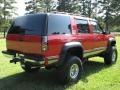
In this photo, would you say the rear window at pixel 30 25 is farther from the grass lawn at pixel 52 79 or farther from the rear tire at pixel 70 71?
the grass lawn at pixel 52 79

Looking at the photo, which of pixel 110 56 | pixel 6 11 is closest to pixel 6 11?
pixel 6 11

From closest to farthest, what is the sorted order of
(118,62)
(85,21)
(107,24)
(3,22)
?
(85,21)
(118,62)
(3,22)
(107,24)

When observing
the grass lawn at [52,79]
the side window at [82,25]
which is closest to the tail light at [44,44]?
A: the grass lawn at [52,79]

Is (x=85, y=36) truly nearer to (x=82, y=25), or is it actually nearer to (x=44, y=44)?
(x=82, y=25)

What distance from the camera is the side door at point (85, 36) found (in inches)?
334

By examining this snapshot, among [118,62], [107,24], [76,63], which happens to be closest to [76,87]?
[76,63]

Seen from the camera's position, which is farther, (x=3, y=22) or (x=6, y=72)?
(x=3, y=22)

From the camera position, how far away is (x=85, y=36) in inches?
344

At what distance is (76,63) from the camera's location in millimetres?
8000

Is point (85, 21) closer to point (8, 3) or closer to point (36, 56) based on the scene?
point (36, 56)

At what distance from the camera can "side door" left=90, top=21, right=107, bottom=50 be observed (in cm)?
959

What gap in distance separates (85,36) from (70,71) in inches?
60.9

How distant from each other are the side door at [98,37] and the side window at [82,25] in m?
0.46

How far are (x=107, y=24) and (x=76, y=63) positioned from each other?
2085 inches
